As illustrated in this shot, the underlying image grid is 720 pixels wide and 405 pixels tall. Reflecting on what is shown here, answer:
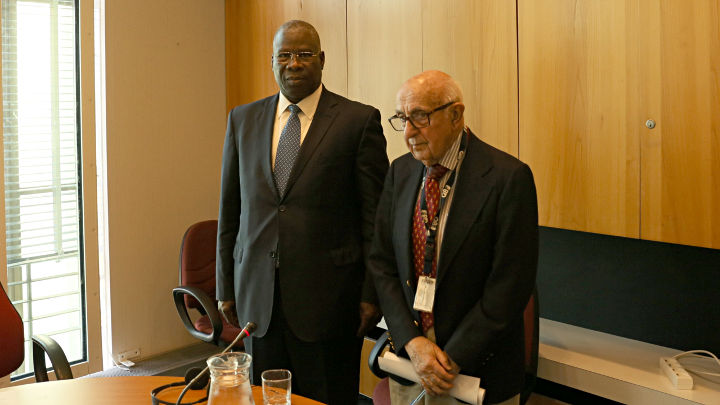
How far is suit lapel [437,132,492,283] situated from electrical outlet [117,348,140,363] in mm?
2884

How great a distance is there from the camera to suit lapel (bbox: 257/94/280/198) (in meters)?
2.47

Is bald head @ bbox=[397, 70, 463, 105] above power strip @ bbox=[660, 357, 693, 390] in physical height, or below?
above

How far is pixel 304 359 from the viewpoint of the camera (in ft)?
8.09

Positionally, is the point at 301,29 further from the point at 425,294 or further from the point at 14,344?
the point at 14,344

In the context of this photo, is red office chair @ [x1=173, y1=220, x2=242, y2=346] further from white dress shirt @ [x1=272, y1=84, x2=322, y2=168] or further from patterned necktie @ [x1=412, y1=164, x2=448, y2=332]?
patterned necktie @ [x1=412, y1=164, x2=448, y2=332]

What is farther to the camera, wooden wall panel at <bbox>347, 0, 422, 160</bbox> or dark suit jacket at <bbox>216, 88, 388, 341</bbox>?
wooden wall panel at <bbox>347, 0, 422, 160</bbox>

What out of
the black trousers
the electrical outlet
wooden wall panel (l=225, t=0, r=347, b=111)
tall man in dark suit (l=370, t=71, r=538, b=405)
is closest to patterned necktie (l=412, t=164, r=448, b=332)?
tall man in dark suit (l=370, t=71, r=538, b=405)

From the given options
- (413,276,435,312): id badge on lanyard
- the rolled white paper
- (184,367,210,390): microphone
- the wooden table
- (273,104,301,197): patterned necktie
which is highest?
(273,104,301,197): patterned necktie

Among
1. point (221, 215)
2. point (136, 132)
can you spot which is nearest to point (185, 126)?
point (136, 132)

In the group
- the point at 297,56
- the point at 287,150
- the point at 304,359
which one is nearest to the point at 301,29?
the point at 297,56

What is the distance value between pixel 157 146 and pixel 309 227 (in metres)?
2.28

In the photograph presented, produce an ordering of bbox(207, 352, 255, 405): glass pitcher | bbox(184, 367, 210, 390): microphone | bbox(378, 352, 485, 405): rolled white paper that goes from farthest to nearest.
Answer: bbox(378, 352, 485, 405): rolled white paper, bbox(184, 367, 210, 390): microphone, bbox(207, 352, 255, 405): glass pitcher

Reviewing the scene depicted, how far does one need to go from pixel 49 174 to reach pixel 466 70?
2.45 metres

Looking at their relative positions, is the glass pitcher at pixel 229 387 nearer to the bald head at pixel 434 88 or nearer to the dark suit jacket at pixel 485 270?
the dark suit jacket at pixel 485 270
